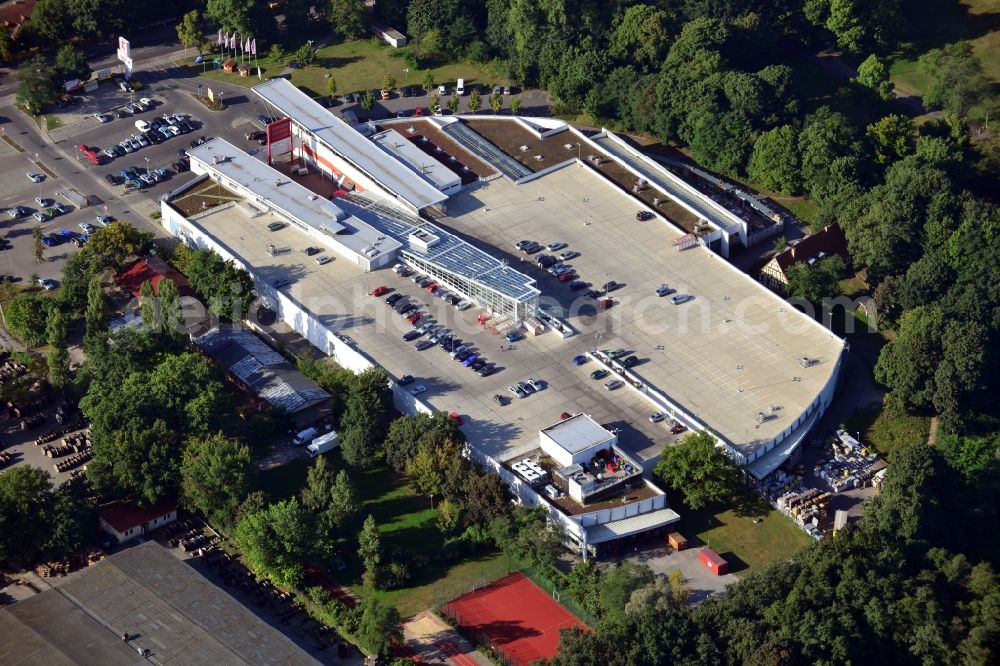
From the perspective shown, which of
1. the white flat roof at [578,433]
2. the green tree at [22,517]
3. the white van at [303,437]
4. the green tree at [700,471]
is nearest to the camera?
the green tree at [22,517]

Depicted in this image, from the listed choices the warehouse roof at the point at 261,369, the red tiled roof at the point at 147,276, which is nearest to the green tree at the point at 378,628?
the warehouse roof at the point at 261,369

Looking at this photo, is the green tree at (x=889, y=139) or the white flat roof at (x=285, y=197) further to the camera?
the green tree at (x=889, y=139)

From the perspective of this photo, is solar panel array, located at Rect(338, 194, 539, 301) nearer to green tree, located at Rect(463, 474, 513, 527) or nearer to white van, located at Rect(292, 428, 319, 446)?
white van, located at Rect(292, 428, 319, 446)

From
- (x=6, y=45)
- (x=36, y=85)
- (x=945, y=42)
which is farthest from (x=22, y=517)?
(x=945, y=42)

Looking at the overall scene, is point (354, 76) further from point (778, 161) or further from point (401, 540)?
point (401, 540)

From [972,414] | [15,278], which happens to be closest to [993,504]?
[972,414]

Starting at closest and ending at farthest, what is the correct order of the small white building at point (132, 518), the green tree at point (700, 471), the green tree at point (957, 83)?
the small white building at point (132, 518)
the green tree at point (700, 471)
the green tree at point (957, 83)

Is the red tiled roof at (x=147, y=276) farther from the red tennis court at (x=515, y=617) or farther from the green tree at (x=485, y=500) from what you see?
the red tennis court at (x=515, y=617)
